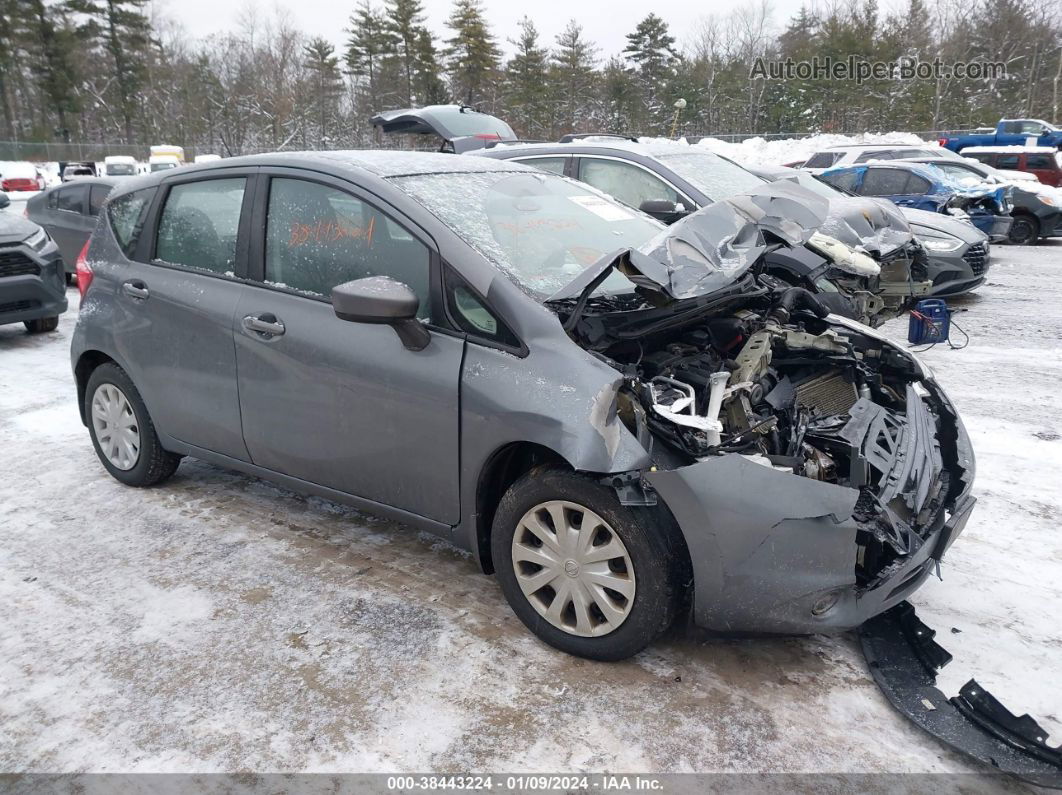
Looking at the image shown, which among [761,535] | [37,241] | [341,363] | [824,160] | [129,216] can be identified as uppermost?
[824,160]

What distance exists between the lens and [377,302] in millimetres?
2879

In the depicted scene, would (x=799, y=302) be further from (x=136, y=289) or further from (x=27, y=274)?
(x=27, y=274)

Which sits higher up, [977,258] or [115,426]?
[977,258]

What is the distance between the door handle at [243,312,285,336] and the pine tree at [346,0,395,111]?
179 ft

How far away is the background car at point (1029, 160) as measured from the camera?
18.3 meters

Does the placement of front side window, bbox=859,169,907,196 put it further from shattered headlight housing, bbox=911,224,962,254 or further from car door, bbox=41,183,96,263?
car door, bbox=41,183,96,263

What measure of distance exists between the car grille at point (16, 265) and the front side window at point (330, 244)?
541cm

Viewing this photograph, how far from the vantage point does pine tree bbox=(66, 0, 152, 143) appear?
165 feet

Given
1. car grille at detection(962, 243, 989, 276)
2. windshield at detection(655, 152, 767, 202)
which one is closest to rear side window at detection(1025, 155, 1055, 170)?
car grille at detection(962, 243, 989, 276)

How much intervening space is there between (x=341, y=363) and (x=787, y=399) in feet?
6.03

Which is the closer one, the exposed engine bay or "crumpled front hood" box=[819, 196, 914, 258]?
the exposed engine bay

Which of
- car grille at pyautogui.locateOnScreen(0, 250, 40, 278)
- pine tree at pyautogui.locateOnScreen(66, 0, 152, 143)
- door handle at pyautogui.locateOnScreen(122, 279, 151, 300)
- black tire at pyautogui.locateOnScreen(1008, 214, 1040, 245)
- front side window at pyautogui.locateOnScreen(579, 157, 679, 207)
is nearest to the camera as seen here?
door handle at pyautogui.locateOnScreen(122, 279, 151, 300)

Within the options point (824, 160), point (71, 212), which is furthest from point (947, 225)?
point (824, 160)

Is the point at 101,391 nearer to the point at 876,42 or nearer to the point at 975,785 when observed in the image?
the point at 975,785
